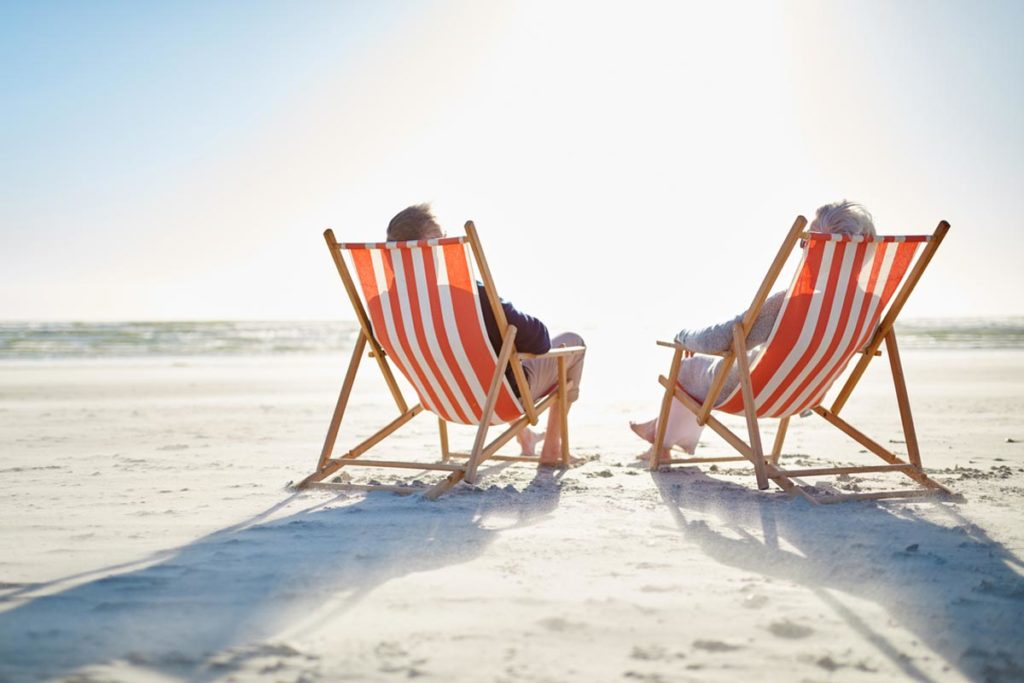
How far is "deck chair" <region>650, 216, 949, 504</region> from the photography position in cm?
304

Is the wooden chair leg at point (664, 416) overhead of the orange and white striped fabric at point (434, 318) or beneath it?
beneath

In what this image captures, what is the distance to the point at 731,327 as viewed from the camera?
3217 mm

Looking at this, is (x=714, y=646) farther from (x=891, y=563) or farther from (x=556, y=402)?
(x=556, y=402)

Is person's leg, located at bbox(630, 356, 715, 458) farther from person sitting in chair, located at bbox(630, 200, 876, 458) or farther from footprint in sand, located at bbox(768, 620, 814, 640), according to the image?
footprint in sand, located at bbox(768, 620, 814, 640)

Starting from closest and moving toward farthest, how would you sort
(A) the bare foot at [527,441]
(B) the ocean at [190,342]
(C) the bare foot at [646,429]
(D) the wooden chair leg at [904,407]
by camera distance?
(D) the wooden chair leg at [904,407]
(C) the bare foot at [646,429]
(A) the bare foot at [527,441]
(B) the ocean at [190,342]

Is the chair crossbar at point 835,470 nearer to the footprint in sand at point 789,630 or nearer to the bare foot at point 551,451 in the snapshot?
the bare foot at point 551,451

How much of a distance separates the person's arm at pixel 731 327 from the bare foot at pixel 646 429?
78cm

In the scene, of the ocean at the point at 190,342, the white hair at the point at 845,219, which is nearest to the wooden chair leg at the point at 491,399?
the white hair at the point at 845,219

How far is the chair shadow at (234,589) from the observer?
165 centimetres

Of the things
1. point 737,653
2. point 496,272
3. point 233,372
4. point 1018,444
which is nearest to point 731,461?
point 496,272

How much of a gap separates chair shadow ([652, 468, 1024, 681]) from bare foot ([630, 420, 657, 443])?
2.66 feet

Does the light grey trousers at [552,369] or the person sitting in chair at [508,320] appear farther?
the light grey trousers at [552,369]

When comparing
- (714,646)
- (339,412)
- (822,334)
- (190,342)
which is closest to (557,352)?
(339,412)

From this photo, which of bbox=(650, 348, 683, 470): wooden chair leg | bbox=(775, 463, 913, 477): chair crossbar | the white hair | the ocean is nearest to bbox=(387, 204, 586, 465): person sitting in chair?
bbox=(650, 348, 683, 470): wooden chair leg
